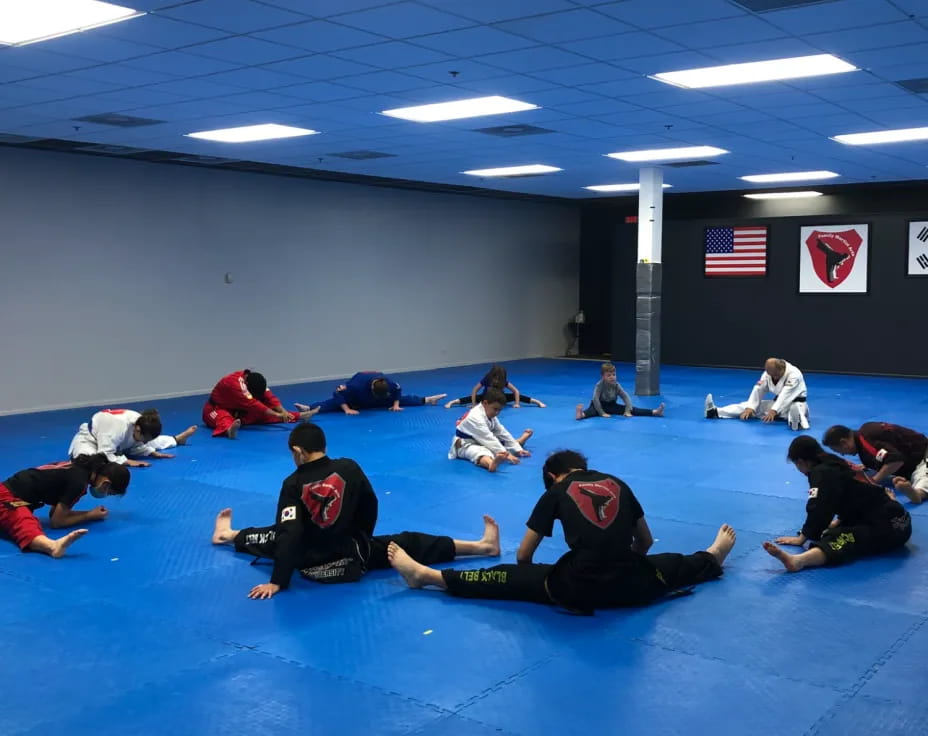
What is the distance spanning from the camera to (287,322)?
15.9 metres

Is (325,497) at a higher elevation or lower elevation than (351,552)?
higher

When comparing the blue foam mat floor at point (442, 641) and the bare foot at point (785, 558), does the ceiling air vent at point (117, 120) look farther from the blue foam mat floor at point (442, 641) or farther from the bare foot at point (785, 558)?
the bare foot at point (785, 558)

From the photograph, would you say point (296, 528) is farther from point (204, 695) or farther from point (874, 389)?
point (874, 389)

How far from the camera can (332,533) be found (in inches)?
211

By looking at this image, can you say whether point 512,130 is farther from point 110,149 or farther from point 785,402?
point 110,149

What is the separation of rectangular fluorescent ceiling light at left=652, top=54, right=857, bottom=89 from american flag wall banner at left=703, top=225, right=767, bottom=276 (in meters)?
11.2

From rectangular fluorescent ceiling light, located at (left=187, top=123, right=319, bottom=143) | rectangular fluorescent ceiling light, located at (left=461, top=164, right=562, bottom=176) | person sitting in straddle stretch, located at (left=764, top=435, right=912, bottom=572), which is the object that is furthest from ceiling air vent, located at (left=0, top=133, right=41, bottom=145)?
person sitting in straddle stretch, located at (left=764, top=435, right=912, bottom=572)

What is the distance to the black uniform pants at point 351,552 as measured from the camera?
5402 millimetres

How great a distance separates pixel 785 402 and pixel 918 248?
7632 mm


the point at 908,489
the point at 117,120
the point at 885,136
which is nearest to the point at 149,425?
the point at 117,120

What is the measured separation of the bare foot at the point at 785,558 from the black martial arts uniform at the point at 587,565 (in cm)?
66

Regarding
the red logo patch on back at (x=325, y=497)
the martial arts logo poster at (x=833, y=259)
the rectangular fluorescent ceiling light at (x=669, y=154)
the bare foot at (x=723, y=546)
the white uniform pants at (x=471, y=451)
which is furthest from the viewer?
the martial arts logo poster at (x=833, y=259)

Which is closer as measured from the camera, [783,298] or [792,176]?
[792,176]

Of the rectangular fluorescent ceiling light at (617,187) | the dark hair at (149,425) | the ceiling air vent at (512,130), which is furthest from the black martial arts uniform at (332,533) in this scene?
the rectangular fluorescent ceiling light at (617,187)
